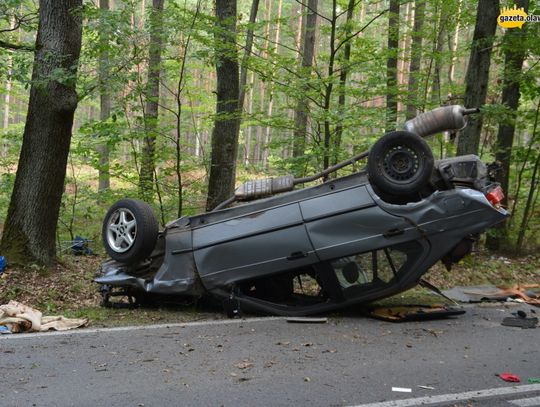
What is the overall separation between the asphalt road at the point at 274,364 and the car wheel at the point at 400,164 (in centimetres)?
165

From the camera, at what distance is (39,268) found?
7984 mm

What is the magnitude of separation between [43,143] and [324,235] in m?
4.64

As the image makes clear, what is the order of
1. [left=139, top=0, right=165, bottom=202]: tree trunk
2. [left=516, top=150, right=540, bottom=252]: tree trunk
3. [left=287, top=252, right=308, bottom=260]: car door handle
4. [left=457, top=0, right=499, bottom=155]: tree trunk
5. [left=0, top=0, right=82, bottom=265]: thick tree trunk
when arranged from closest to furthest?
[left=287, top=252, right=308, bottom=260]: car door handle → [left=0, top=0, right=82, bottom=265]: thick tree trunk → [left=139, top=0, right=165, bottom=202]: tree trunk → [left=457, top=0, right=499, bottom=155]: tree trunk → [left=516, top=150, right=540, bottom=252]: tree trunk

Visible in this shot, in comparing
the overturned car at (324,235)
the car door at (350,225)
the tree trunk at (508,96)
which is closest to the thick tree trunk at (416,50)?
the tree trunk at (508,96)

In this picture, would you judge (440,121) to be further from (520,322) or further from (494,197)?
(520,322)

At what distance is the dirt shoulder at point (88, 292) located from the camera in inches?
260

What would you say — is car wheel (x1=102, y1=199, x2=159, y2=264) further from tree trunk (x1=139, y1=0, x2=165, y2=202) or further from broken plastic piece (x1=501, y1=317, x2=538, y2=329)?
broken plastic piece (x1=501, y1=317, x2=538, y2=329)

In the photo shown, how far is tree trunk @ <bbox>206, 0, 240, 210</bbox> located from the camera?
10695 mm

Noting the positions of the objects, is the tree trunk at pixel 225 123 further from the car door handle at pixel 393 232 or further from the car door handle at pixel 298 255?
the car door handle at pixel 393 232

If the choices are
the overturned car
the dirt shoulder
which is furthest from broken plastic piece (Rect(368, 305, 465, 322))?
the dirt shoulder

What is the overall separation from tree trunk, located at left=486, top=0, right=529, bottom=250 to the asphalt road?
21.8 feet

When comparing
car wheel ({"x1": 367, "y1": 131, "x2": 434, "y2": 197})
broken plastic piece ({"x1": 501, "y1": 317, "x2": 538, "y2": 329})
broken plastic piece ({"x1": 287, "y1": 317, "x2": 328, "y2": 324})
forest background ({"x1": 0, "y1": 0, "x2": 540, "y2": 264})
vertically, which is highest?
forest background ({"x1": 0, "y1": 0, "x2": 540, "y2": 264})

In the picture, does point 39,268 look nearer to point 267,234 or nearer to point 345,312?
point 267,234

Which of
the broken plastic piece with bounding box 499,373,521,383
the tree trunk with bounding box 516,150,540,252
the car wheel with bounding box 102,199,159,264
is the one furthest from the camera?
the tree trunk with bounding box 516,150,540,252
